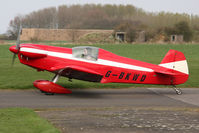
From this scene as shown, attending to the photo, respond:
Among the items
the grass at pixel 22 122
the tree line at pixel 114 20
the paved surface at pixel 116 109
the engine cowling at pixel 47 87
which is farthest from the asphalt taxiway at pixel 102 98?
the tree line at pixel 114 20

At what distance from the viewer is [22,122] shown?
7715mm

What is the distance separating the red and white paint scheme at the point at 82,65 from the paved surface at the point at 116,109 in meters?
0.63

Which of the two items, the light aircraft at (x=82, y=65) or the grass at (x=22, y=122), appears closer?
the grass at (x=22, y=122)

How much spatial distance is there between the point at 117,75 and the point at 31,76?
19.7 feet

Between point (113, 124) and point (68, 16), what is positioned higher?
point (68, 16)

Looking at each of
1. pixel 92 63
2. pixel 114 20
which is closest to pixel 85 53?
pixel 92 63

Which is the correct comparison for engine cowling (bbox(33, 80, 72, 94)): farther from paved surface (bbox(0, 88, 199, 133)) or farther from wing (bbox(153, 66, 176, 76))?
wing (bbox(153, 66, 176, 76))

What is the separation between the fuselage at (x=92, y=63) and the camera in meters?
12.2

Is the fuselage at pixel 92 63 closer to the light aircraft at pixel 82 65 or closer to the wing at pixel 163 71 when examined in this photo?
the light aircraft at pixel 82 65

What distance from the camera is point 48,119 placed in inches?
325

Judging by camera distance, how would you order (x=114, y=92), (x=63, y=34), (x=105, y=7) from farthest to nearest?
(x=63, y=34)
(x=105, y=7)
(x=114, y=92)

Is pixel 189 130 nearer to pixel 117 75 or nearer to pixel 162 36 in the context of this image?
pixel 117 75

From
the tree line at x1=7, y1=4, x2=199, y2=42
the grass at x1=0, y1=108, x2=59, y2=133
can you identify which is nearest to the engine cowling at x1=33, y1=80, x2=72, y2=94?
the grass at x1=0, y1=108, x2=59, y2=133

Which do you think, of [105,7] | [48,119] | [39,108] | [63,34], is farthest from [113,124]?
[63,34]
